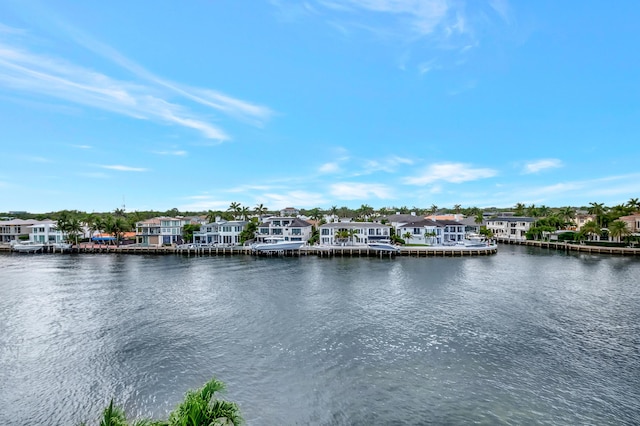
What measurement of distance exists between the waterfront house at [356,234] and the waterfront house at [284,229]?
5441 mm

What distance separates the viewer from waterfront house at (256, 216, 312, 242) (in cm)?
8238

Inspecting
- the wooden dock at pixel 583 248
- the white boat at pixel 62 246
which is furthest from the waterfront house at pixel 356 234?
the white boat at pixel 62 246

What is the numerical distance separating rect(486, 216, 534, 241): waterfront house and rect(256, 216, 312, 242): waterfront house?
6480 cm

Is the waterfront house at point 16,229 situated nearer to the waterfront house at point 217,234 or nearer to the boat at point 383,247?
the waterfront house at point 217,234

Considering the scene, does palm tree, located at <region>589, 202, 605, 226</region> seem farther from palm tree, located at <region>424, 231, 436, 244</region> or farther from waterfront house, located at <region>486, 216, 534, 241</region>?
palm tree, located at <region>424, 231, 436, 244</region>

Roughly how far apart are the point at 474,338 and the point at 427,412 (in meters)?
10.9

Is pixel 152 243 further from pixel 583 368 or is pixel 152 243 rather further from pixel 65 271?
pixel 583 368

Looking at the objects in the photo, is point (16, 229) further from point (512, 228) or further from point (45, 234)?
point (512, 228)

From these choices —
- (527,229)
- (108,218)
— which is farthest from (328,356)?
(527,229)

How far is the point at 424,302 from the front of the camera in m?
35.1

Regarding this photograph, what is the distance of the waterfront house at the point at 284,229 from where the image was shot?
82375mm

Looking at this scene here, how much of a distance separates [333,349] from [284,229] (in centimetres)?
6151

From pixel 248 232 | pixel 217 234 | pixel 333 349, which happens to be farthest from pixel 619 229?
pixel 217 234

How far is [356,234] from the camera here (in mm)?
80125
